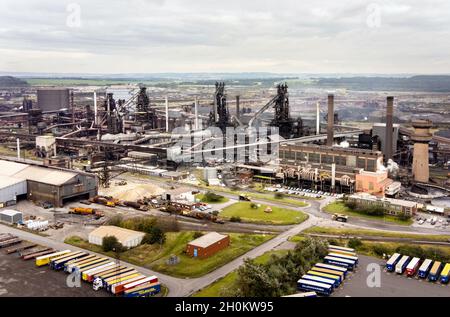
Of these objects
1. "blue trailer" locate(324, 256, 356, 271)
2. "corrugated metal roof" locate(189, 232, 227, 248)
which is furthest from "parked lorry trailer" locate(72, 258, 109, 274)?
"blue trailer" locate(324, 256, 356, 271)

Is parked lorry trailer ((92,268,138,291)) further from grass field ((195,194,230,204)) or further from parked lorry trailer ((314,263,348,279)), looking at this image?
grass field ((195,194,230,204))

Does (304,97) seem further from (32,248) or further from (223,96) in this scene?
(32,248)

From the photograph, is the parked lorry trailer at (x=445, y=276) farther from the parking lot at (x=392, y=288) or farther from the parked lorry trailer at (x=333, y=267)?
the parked lorry trailer at (x=333, y=267)

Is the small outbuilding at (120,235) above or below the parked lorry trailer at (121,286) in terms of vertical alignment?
above

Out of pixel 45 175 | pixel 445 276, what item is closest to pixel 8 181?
pixel 45 175

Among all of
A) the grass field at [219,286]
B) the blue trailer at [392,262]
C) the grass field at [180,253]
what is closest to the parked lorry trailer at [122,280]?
the grass field at [180,253]

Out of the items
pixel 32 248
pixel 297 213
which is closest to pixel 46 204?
pixel 32 248
